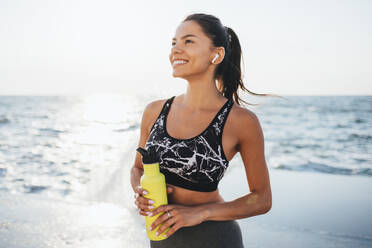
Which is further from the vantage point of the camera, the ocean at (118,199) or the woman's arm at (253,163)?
the ocean at (118,199)

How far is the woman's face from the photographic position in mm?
1727

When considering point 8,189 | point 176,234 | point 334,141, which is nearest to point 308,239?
point 176,234

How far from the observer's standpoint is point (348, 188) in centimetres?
605

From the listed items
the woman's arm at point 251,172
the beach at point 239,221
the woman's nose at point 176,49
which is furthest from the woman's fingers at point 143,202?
the beach at point 239,221

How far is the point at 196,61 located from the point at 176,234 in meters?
1.01

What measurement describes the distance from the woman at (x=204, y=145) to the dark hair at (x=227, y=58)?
0.01 m

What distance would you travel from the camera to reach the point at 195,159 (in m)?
1.61

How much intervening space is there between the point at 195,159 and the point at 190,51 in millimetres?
642

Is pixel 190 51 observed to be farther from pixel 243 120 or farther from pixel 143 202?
pixel 143 202

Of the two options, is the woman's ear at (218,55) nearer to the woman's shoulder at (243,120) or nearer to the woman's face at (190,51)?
the woman's face at (190,51)

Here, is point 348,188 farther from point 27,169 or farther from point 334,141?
point 334,141

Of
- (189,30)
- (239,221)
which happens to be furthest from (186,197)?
(239,221)

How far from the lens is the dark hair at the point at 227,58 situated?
1.87m

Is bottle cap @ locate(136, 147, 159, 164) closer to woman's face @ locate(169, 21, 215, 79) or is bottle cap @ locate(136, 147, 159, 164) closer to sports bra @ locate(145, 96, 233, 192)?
sports bra @ locate(145, 96, 233, 192)
